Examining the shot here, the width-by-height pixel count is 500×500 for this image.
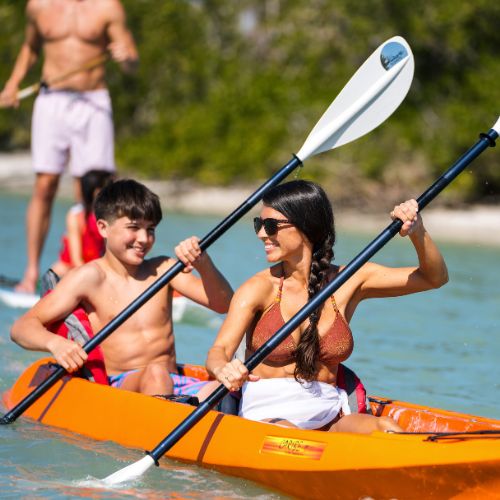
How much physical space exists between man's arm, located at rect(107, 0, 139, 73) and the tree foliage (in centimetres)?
811

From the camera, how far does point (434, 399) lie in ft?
19.5

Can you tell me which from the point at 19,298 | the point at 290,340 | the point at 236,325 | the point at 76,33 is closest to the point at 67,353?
the point at 236,325

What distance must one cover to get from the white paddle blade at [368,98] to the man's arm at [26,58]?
3.53 meters

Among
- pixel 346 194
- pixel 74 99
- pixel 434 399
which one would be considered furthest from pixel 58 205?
pixel 434 399

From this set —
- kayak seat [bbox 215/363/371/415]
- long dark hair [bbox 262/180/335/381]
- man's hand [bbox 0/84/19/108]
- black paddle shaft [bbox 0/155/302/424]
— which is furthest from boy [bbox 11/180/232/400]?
man's hand [bbox 0/84/19/108]

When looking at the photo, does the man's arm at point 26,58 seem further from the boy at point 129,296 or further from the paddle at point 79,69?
the boy at point 129,296

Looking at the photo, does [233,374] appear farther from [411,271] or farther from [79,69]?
[79,69]

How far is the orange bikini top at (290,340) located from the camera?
13.5ft

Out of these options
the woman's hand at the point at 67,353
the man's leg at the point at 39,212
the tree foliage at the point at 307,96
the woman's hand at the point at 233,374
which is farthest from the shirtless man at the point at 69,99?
the tree foliage at the point at 307,96

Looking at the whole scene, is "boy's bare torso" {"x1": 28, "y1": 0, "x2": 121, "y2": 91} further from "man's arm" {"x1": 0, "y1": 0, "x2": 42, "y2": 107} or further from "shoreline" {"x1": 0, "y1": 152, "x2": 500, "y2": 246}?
"shoreline" {"x1": 0, "y1": 152, "x2": 500, "y2": 246}

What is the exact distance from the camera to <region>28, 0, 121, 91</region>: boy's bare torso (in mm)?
7812

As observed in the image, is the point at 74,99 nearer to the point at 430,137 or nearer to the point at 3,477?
the point at 3,477

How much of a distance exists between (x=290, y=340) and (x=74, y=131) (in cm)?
423

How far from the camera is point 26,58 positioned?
8289mm
